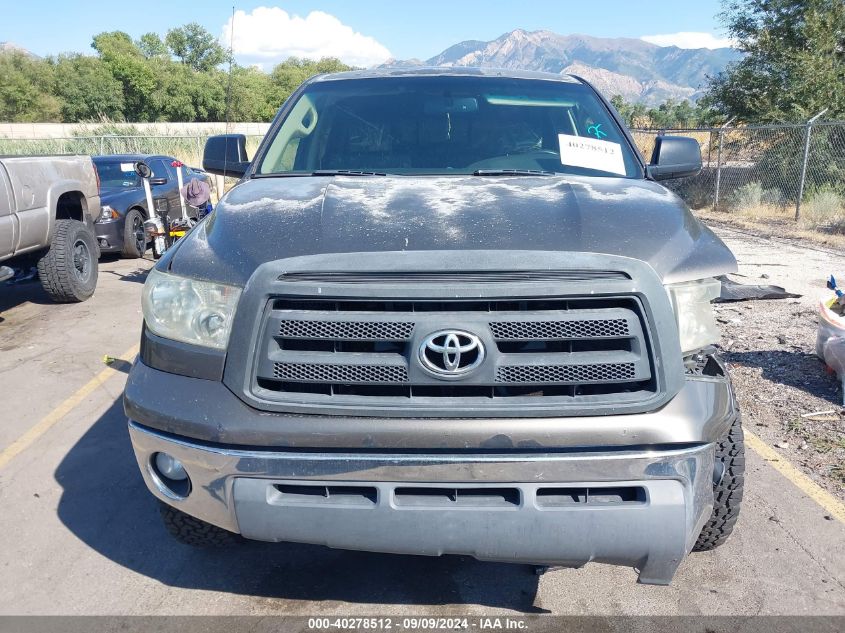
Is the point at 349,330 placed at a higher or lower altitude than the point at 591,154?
lower

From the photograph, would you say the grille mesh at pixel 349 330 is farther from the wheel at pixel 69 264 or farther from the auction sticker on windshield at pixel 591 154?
the wheel at pixel 69 264

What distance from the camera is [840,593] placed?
2838mm

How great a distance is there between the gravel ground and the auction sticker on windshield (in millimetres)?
2007

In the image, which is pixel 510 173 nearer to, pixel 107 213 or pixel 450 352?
pixel 450 352

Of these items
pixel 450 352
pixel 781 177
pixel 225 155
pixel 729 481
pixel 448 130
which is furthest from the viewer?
pixel 781 177

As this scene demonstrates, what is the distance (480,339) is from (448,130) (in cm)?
189

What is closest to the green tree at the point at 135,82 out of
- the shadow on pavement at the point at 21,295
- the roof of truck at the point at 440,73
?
the shadow on pavement at the point at 21,295

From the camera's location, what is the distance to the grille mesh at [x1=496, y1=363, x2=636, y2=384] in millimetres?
2143

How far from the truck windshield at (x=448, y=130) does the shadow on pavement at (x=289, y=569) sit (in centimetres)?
173

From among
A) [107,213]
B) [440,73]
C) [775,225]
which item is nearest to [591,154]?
[440,73]

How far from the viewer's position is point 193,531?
2852 millimetres

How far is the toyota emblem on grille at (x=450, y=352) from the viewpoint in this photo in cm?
210

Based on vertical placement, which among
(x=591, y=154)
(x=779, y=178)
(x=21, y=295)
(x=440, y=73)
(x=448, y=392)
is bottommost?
(x=21, y=295)

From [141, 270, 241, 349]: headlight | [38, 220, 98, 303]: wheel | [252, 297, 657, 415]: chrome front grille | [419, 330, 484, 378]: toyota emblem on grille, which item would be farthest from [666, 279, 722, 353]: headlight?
[38, 220, 98, 303]: wheel
